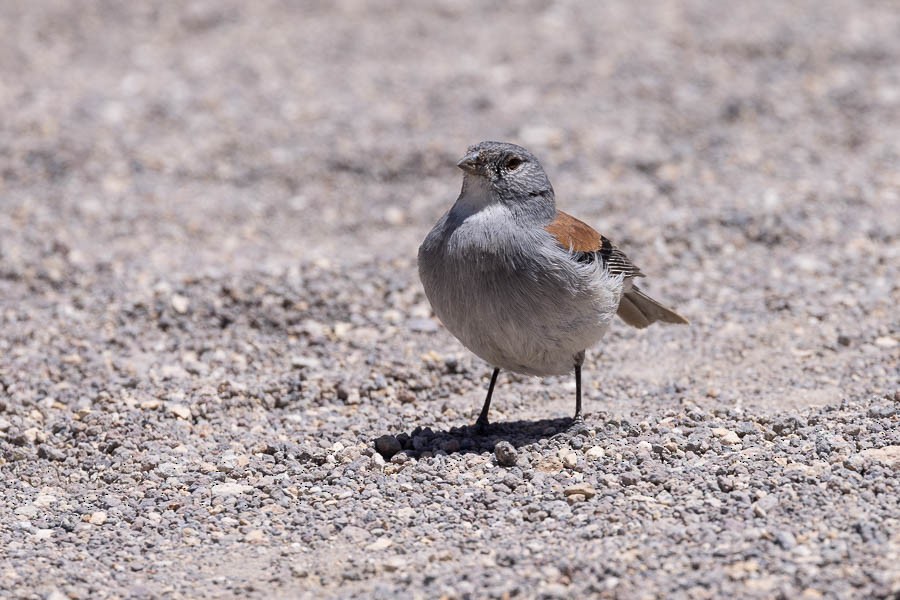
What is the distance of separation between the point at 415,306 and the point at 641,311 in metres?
1.96

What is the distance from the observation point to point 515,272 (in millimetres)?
5965

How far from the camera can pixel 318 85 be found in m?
12.8

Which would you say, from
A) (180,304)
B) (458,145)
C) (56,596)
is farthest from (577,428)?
(458,145)

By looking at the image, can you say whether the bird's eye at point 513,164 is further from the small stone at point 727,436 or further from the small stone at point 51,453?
the small stone at point 51,453

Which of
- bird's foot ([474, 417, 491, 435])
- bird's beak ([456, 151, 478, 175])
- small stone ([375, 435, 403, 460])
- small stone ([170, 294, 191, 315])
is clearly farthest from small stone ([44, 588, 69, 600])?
small stone ([170, 294, 191, 315])

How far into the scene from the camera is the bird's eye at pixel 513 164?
6.32 metres

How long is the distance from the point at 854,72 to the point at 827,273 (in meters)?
4.66

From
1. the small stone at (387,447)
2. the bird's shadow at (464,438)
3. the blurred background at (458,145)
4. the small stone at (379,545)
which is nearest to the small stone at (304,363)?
the blurred background at (458,145)

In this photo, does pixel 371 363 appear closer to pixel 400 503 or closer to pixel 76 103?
pixel 400 503

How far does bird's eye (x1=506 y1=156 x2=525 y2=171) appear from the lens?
6320 mm

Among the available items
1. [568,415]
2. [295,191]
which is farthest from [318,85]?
[568,415]

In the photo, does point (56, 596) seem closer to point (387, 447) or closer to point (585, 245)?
point (387, 447)

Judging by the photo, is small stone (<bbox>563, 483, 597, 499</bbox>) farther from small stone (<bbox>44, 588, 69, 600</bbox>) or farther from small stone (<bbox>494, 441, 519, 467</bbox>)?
small stone (<bbox>44, 588, 69, 600</bbox>)

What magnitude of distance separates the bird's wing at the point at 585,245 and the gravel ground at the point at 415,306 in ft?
2.88
